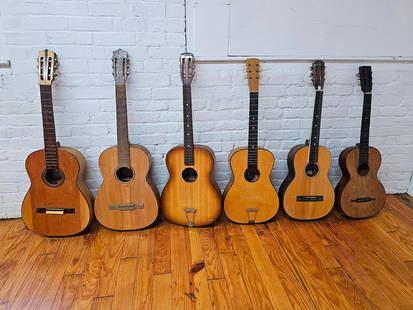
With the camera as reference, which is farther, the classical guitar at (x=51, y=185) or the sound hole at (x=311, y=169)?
the sound hole at (x=311, y=169)

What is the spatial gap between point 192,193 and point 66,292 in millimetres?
840

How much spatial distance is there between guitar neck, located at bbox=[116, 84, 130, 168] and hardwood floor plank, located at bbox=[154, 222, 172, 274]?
45 centimetres

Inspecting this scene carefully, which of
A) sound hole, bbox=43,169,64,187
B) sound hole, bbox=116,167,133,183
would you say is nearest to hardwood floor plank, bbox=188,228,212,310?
sound hole, bbox=116,167,133,183

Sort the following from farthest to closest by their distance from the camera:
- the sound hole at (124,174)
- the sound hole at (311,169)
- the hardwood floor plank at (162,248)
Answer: the sound hole at (311,169)
the sound hole at (124,174)
the hardwood floor plank at (162,248)

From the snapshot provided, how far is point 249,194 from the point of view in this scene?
2.08m

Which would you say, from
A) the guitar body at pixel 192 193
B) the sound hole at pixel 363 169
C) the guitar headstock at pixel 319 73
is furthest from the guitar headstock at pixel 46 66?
the sound hole at pixel 363 169

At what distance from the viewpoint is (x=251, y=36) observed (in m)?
2.01

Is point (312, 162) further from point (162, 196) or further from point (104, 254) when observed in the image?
point (104, 254)

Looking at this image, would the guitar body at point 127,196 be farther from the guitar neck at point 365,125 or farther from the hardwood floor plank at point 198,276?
the guitar neck at point 365,125

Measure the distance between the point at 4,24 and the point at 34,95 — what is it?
0.40 meters

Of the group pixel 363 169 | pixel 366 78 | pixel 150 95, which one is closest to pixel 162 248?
pixel 150 95

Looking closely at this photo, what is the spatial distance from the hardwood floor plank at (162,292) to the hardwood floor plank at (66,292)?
1.21 feet

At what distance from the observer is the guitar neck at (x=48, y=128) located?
6.03 ft

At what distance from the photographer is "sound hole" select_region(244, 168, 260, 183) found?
207cm
